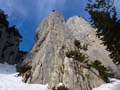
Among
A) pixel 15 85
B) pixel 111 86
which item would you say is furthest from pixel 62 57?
pixel 111 86

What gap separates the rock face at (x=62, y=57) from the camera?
25688mm

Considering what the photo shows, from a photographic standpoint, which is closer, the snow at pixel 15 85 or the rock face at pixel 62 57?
the snow at pixel 15 85

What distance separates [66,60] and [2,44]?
909 inches

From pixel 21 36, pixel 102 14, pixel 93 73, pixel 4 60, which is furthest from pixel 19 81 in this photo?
pixel 21 36

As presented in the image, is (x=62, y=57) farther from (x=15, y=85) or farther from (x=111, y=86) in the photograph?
(x=111, y=86)

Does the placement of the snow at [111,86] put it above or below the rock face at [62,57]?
below

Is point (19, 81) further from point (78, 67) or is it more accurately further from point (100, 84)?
point (100, 84)

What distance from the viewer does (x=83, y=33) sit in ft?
131

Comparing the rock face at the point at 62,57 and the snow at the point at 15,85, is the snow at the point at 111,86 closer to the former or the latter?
the rock face at the point at 62,57

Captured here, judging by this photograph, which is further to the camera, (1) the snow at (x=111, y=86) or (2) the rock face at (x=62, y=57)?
(2) the rock face at (x=62, y=57)

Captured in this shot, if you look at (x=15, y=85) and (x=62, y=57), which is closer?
(x=15, y=85)

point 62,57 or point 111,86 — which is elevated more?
point 62,57

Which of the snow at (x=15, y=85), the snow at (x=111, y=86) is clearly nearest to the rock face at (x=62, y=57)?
the snow at (x=111, y=86)

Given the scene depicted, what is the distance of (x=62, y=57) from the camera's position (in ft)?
94.3
